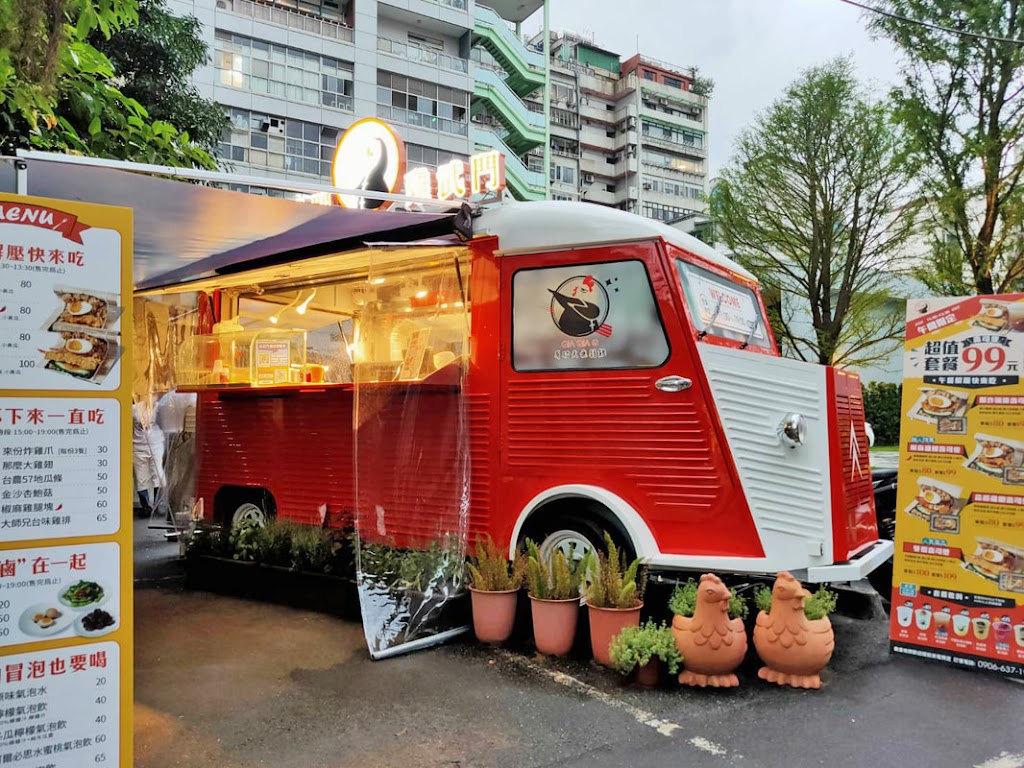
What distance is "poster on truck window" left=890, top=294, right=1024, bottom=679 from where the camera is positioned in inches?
183

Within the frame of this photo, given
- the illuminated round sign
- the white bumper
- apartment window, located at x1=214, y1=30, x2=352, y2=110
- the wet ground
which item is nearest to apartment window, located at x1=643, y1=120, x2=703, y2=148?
apartment window, located at x1=214, y1=30, x2=352, y2=110

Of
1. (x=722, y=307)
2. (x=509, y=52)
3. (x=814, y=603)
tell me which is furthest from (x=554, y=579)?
(x=509, y=52)

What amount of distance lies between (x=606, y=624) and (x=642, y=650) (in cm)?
35

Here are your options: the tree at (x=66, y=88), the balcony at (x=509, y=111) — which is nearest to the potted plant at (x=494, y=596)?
the tree at (x=66, y=88)

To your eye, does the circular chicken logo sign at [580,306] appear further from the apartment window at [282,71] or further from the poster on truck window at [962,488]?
the apartment window at [282,71]

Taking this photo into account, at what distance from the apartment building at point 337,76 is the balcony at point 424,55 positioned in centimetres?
5

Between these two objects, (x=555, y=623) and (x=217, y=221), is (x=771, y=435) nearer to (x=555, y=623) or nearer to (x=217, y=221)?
(x=555, y=623)

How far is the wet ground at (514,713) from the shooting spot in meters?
3.45

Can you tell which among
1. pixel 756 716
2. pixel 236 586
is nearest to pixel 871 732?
pixel 756 716

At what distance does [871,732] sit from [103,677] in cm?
347

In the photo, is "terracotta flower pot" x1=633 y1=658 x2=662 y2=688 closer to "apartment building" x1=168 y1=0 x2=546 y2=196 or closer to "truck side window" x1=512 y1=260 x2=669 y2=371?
"truck side window" x1=512 y1=260 x2=669 y2=371

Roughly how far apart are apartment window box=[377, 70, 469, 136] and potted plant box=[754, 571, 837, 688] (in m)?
27.9

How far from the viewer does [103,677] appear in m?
2.49

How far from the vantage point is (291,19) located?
27375 mm
